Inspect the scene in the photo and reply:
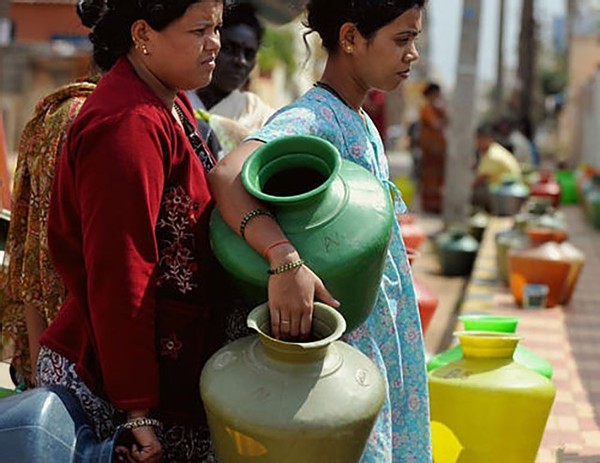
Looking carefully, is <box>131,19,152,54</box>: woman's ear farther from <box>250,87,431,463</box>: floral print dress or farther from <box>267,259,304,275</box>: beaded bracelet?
<box>267,259,304,275</box>: beaded bracelet

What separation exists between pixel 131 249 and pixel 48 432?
0.37 meters

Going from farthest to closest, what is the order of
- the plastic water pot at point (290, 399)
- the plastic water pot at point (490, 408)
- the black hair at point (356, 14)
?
the plastic water pot at point (490, 408)
the black hair at point (356, 14)
the plastic water pot at point (290, 399)

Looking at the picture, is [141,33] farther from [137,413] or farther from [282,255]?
[137,413]

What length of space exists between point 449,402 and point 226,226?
162cm

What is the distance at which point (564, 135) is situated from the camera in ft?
136

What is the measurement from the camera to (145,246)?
7.60 ft

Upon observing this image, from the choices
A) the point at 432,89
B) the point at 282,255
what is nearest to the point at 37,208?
the point at 282,255

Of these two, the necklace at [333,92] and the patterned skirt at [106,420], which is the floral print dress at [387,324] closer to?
the necklace at [333,92]

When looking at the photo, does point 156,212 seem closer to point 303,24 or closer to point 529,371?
point 303,24

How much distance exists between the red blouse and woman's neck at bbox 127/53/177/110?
0.02 m

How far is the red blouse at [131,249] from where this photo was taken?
7.48 ft

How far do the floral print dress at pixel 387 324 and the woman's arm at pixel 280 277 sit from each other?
23 cm

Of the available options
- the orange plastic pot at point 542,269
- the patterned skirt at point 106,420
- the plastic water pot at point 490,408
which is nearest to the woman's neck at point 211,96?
the plastic water pot at point 490,408

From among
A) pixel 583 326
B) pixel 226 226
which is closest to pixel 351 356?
pixel 226 226
